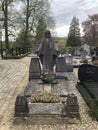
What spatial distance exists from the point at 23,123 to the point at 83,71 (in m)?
6.04

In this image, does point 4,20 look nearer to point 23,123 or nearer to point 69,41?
point 69,41

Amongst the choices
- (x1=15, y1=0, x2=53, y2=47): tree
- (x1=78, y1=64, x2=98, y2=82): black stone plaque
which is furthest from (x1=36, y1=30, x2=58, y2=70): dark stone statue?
(x1=15, y1=0, x2=53, y2=47): tree

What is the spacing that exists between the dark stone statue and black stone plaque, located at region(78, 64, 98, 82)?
1399 millimetres

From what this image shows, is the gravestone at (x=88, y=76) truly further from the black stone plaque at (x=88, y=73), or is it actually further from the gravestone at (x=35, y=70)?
the gravestone at (x=35, y=70)

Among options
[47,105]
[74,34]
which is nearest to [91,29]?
[74,34]

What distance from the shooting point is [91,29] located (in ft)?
210

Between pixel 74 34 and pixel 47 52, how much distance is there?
2248 inches

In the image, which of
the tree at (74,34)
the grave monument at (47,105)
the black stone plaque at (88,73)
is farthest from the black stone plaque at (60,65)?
the tree at (74,34)

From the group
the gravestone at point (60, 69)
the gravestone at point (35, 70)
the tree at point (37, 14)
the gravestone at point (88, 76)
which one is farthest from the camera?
the tree at point (37, 14)

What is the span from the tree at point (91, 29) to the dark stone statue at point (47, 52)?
51445mm

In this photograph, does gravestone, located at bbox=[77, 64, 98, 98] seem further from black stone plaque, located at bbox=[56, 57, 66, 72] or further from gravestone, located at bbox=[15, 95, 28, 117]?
gravestone, located at bbox=[15, 95, 28, 117]

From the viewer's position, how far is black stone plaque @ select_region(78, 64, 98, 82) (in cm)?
1198

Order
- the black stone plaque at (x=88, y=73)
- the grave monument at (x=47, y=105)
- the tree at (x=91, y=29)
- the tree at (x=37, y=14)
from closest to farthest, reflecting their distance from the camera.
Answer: the grave monument at (x=47, y=105) → the black stone plaque at (x=88, y=73) → the tree at (x=37, y=14) → the tree at (x=91, y=29)

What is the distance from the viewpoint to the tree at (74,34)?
2491 inches
